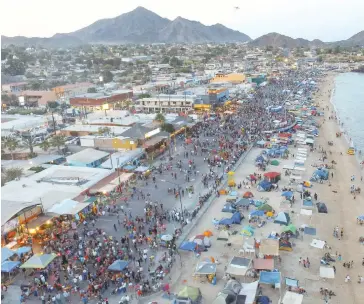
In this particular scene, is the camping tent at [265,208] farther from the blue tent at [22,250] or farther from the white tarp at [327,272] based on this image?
the blue tent at [22,250]

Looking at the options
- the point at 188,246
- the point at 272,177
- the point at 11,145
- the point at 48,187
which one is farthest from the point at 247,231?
the point at 11,145

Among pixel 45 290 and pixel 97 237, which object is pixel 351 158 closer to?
pixel 97 237

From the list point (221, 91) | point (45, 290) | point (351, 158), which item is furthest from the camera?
point (221, 91)

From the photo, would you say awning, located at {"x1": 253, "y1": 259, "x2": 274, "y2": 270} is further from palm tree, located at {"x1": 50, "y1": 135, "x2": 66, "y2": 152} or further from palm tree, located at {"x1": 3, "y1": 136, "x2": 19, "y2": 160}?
palm tree, located at {"x1": 3, "y1": 136, "x2": 19, "y2": 160}

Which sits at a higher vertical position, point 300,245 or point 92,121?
point 92,121

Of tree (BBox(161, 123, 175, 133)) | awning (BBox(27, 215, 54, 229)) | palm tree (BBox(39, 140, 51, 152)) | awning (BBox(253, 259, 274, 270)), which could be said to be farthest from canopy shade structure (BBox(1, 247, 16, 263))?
tree (BBox(161, 123, 175, 133))

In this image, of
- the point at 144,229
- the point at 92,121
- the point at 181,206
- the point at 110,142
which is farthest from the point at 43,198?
the point at 92,121

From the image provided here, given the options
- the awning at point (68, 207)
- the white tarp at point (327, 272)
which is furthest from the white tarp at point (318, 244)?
the awning at point (68, 207)
